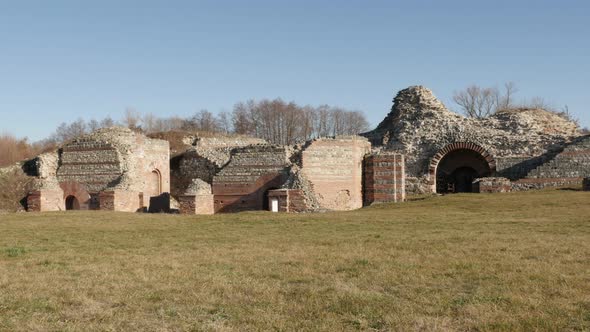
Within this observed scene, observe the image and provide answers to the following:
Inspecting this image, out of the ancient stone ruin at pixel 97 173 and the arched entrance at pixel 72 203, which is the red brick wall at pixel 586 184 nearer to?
the ancient stone ruin at pixel 97 173

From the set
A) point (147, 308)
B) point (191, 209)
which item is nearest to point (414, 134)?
point (191, 209)

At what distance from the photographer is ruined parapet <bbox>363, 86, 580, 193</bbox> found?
2692 cm

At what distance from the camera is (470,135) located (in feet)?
91.4

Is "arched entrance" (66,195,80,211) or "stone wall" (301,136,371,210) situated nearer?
"stone wall" (301,136,371,210)

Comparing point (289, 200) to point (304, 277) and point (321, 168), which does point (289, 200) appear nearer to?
point (321, 168)

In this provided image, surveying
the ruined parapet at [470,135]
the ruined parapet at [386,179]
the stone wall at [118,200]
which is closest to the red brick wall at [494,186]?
the ruined parapet at [470,135]

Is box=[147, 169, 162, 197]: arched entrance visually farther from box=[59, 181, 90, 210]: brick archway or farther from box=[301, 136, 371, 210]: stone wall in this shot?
box=[301, 136, 371, 210]: stone wall

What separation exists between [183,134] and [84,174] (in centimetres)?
1234

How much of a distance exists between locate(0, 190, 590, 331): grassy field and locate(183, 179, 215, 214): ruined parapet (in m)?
7.42

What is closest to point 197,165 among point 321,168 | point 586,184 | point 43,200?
point 321,168

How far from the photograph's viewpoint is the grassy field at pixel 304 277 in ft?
19.3

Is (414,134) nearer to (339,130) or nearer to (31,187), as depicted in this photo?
(31,187)

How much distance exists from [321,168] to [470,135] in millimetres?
8052

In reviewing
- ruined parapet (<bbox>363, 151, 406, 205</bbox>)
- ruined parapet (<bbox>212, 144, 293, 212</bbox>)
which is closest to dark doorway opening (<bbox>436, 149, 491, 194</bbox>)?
ruined parapet (<bbox>363, 151, 406, 205</bbox>)
